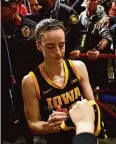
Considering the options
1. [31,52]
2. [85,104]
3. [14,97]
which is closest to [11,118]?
[14,97]

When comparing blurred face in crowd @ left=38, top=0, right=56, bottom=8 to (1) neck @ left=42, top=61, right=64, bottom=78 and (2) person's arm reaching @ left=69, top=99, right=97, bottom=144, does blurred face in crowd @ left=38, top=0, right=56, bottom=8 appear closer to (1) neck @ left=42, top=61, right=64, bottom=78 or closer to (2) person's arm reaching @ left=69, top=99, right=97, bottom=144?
(1) neck @ left=42, top=61, right=64, bottom=78

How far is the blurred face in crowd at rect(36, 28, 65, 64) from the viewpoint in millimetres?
1677

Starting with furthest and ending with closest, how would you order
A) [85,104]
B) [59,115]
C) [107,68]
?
[107,68]
[59,115]
[85,104]

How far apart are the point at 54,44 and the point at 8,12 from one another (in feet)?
3.77

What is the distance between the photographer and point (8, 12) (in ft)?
8.86

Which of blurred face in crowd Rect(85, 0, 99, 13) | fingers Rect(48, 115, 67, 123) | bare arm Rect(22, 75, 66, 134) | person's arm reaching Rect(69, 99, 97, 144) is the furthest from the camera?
blurred face in crowd Rect(85, 0, 99, 13)

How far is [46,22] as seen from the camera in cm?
172

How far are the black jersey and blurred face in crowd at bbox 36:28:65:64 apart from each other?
0.11m

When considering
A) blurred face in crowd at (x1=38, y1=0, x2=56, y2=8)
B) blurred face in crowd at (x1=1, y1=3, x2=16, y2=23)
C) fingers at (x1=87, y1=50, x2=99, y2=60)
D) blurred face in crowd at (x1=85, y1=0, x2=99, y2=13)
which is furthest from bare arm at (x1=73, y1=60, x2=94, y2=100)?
blurred face in crowd at (x1=85, y1=0, x2=99, y2=13)

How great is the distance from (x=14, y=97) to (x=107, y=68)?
3.58 ft

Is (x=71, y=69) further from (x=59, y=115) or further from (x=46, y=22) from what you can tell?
(x=59, y=115)

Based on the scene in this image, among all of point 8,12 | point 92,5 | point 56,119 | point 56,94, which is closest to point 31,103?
point 56,94

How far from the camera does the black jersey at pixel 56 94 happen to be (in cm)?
171

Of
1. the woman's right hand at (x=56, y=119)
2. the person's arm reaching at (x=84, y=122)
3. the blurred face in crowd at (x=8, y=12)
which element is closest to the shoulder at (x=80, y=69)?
the woman's right hand at (x=56, y=119)
